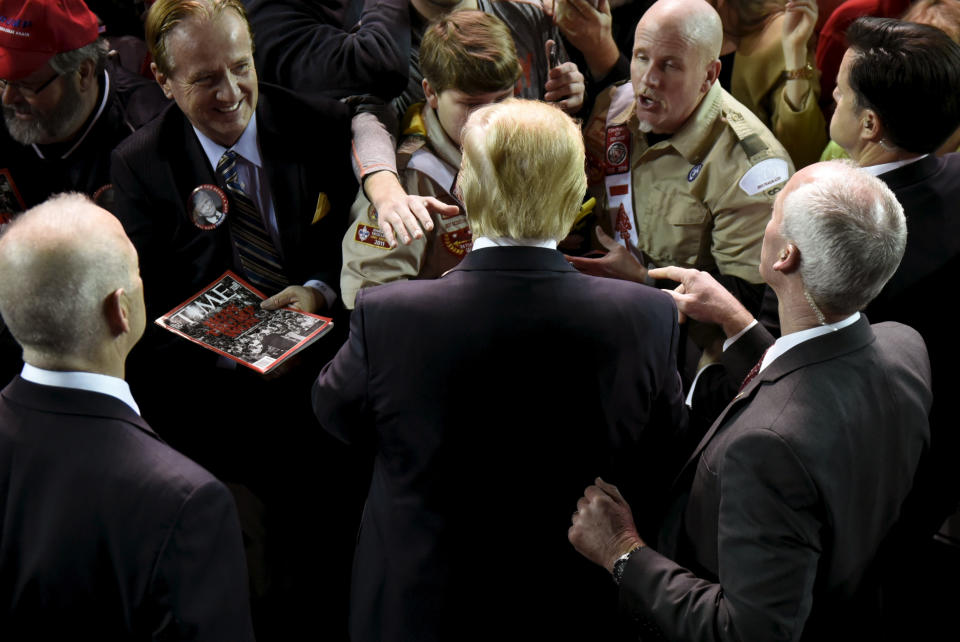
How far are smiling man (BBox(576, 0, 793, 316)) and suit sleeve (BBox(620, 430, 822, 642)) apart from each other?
3.67 ft

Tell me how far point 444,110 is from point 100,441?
1.57 m

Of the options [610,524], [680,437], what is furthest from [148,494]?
[680,437]

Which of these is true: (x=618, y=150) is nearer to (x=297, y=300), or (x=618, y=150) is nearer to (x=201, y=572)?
(x=297, y=300)

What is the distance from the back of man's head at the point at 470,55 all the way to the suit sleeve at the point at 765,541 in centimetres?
147

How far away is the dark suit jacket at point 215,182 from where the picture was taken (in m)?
2.71

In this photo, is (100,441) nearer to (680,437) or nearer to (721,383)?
(680,437)

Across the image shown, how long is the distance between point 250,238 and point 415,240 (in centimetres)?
57

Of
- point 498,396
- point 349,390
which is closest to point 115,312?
point 349,390

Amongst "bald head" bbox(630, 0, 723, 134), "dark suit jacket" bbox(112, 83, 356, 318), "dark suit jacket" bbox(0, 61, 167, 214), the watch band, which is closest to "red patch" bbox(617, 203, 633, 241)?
"bald head" bbox(630, 0, 723, 134)

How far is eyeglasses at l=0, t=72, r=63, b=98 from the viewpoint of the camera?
2.83 metres

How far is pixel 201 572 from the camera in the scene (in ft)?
5.21

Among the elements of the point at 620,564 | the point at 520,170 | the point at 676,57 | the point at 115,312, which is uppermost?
the point at 676,57

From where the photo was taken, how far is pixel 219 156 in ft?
9.05

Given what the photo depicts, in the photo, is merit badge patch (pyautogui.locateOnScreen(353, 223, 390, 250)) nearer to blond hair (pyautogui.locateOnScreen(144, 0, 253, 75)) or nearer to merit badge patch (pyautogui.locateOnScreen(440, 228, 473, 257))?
merit badge patch (pyautogui.locateOnScreen(440, 228, 473, 257))
